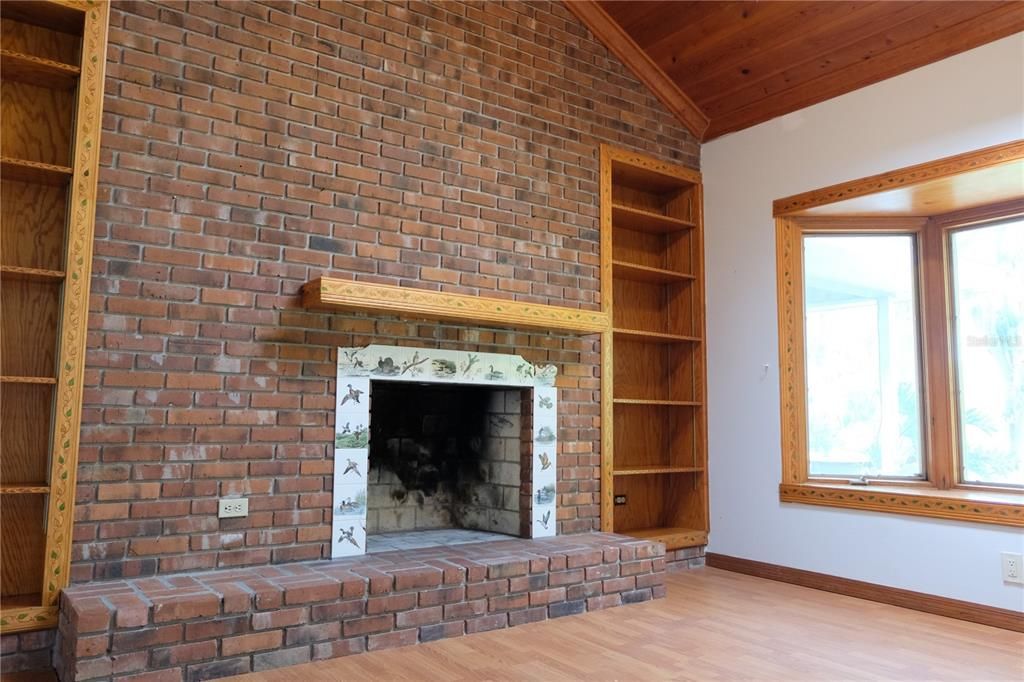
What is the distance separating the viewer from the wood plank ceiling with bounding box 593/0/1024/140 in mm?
3641

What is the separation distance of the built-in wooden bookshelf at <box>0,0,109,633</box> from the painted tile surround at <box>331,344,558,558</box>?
105 centimetres

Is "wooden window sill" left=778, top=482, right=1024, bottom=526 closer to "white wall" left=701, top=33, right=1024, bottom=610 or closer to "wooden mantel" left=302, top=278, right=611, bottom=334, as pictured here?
Answer: "white wall" left=701, top=33, right=1024, bottom=610

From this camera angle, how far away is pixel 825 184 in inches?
167

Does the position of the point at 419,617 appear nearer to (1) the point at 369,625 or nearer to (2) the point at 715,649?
(1) the point at 369,625

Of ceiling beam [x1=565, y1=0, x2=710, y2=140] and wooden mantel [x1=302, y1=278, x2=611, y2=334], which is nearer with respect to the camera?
wooden mantel [x1=302, y1=278, x2=611, y2=334]

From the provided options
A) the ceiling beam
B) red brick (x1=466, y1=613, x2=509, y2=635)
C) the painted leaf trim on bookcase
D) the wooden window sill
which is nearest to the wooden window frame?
the wooden window sill

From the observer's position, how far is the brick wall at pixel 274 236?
2895 mm

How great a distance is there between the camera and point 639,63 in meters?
4.68


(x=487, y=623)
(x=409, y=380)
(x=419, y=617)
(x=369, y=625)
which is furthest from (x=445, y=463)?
(x=369, y=625)

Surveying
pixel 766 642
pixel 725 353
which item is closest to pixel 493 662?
pixel 766 642

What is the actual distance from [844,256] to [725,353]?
91cm

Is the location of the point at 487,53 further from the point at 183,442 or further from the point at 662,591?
the point at 662,591

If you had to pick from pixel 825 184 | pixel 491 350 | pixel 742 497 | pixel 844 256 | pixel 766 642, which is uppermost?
pixel 825 184

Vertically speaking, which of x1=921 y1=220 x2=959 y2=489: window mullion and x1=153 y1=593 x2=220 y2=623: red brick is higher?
x1=921 y1=220 x2=959 y2=489: window mullion
